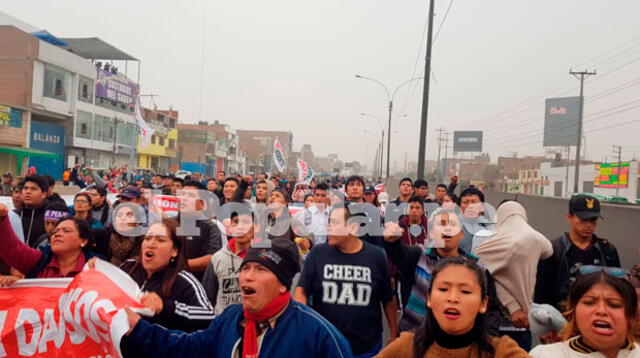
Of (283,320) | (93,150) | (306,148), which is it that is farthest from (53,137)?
(306,148)

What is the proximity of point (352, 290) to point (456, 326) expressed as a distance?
59.0 inches

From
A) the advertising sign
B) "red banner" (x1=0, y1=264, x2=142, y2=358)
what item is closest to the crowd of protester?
"red banner" (x1=0, y1=264, x2=142, y2=358)

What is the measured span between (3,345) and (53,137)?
4079cm

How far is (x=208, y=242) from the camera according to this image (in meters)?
4.90

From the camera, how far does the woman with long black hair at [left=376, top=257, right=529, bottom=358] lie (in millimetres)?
2078

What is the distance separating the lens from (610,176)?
48.3 m

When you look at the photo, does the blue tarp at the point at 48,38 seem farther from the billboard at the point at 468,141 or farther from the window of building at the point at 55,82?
the billboard at the point at 468,141

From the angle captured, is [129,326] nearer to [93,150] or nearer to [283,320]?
[283,320]

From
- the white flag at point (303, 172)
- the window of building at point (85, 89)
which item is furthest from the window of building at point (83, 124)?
the white flag at point (303, 172)

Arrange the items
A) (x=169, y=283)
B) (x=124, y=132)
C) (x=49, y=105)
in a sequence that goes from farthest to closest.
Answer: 1. (x=124, y=132)
2. (x=49, y=105)
3. (x=169, y=283)

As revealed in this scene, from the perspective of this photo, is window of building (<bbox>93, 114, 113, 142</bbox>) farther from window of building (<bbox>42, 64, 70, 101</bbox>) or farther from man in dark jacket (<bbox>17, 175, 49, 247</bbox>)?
man in dark jacket (<bbox>17, 175, 49, 247</bbox>)

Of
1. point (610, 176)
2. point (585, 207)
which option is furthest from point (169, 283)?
point (610, 176)

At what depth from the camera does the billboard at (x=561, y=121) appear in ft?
233

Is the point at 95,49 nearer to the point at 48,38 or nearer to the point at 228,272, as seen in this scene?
the point at 48,38
